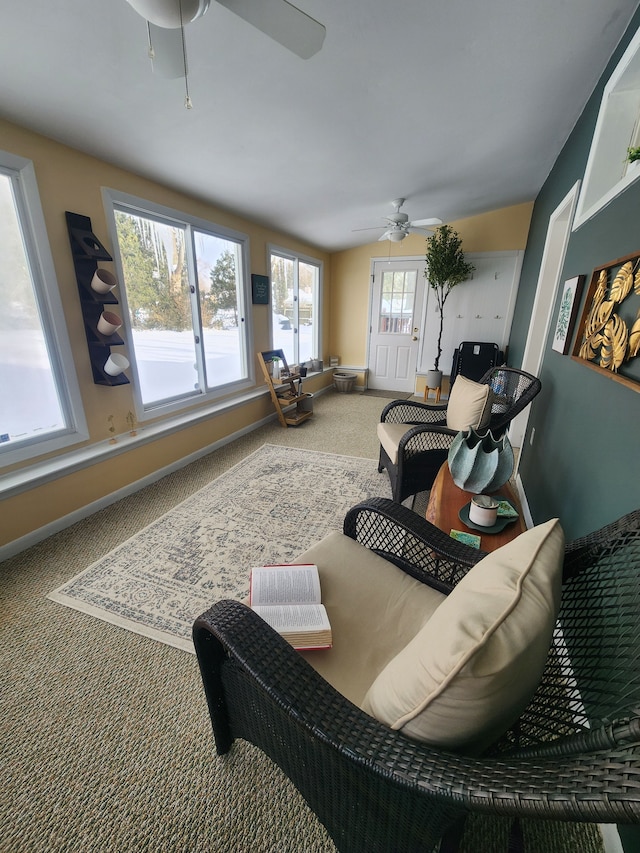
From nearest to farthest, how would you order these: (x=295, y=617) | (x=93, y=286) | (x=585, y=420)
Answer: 1. (x=295, y=617)
2. (x=585, y=420)
3. (x=93, y=286)

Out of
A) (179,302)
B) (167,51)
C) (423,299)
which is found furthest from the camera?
(423,299)

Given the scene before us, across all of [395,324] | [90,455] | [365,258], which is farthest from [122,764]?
[365,258]

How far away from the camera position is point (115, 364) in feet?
7.66

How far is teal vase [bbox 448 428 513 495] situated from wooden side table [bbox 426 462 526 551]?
7 cm

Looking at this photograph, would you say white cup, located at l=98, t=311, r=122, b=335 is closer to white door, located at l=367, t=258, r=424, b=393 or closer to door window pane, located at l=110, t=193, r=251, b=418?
door window pane, located at l=110, t=193, r=251, b=418

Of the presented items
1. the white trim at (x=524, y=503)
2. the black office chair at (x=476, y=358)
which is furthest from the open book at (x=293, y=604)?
the black office chair at (x=476, y=358)

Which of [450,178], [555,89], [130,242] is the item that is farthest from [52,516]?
[450,178]

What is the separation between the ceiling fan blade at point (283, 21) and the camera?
1.07m

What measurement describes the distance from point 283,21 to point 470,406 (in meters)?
1.83

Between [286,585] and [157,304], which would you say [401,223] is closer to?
[157,304]

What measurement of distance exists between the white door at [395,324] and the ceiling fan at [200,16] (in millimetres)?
4457

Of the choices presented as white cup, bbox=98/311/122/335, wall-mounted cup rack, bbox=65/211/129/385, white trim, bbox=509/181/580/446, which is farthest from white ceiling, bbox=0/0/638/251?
white cup, bbox=98/311/122/335

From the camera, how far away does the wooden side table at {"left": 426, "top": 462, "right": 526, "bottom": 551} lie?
1286mm

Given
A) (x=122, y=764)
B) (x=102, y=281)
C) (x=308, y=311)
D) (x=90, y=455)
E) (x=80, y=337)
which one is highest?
(x=102, y=281)
